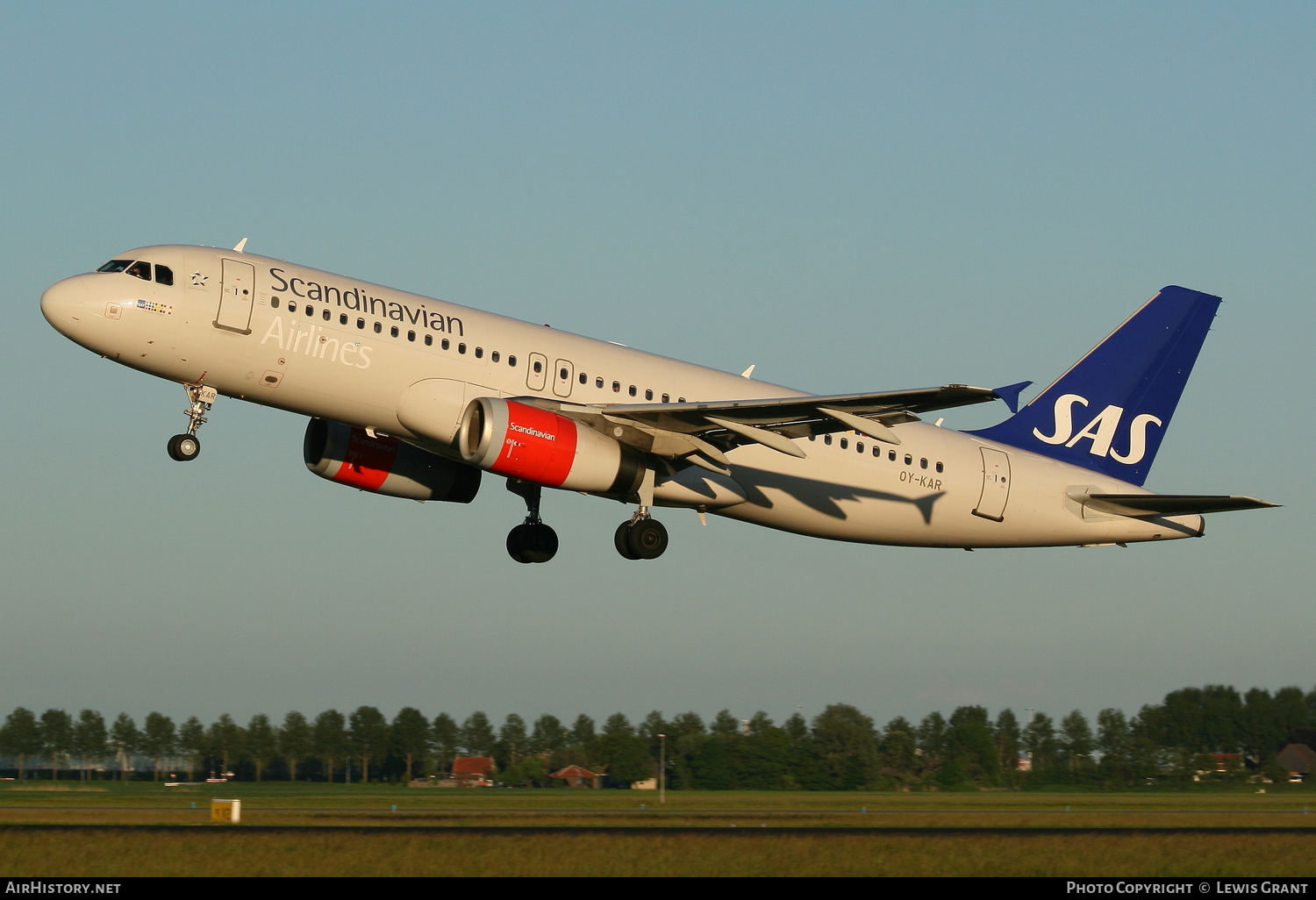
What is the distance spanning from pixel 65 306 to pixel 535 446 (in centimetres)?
1012

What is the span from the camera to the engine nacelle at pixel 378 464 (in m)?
36.0

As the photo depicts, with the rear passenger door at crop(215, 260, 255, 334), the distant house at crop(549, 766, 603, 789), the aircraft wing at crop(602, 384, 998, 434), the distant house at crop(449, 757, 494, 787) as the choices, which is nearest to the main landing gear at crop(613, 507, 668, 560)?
the aircraft wing at crop(602, 384, 998, 434)

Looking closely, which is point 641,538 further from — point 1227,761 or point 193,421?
point 1227,761

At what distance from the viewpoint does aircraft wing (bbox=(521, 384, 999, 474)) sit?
3038cm

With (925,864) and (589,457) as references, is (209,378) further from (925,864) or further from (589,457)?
(925,864)

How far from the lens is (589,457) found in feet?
106

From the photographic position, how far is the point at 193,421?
32.0m

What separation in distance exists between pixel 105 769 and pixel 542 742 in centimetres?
1581

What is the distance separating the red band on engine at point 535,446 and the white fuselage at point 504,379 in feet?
5.35

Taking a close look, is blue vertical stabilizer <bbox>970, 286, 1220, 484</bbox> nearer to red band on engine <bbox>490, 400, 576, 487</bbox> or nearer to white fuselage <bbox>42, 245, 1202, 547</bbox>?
white fuselage <bbox>42, 245, 1202, 547</bbox>

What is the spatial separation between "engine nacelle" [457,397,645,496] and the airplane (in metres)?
0.04

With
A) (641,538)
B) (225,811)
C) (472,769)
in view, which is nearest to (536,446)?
(641,538)
